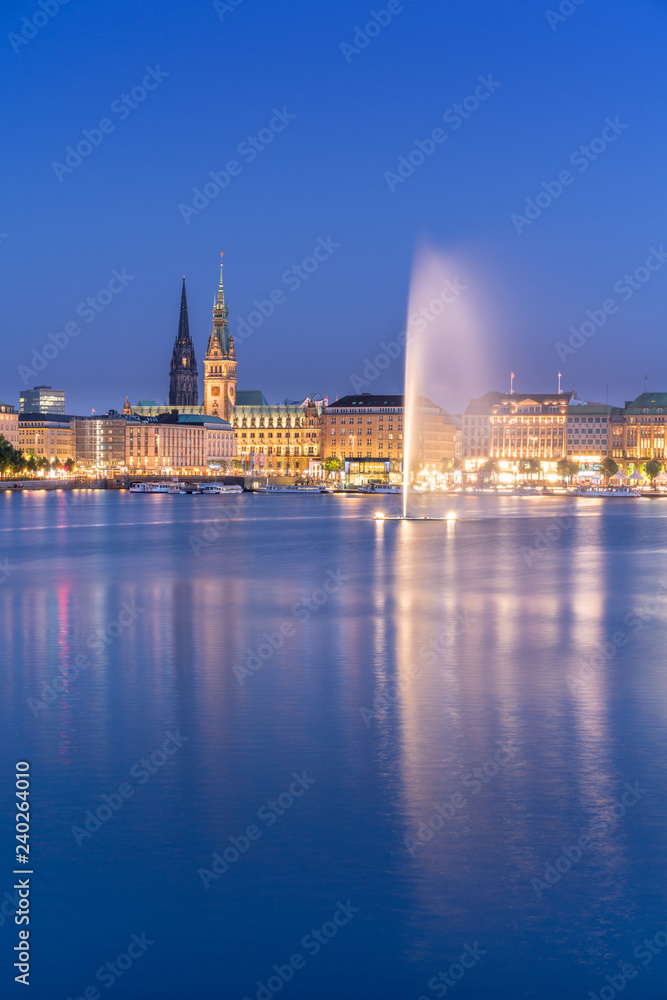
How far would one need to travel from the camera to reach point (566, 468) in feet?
546

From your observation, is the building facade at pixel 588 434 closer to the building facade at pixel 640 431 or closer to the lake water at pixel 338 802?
the building facade at pixel 640 431

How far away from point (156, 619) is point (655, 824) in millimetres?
17113

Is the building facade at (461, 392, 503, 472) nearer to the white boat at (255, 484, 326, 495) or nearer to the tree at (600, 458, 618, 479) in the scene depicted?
the tree at (600, 458, 618, 479)

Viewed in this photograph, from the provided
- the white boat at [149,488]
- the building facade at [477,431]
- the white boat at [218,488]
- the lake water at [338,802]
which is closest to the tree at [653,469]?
the building facade at [477,431]

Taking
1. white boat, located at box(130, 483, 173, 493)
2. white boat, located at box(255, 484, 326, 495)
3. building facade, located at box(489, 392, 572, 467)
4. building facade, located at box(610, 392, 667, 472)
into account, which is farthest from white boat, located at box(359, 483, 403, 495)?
building facade, located at box(610, 392, 667, 472)

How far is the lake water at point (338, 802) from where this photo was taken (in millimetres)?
8344

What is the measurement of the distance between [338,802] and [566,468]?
159 metres

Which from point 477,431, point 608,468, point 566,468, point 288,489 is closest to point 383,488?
point 288,489

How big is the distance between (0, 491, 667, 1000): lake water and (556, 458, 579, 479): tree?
142261 millimetres

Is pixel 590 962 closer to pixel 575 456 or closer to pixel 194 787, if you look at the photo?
pixel 194 787

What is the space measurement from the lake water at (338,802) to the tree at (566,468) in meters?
142

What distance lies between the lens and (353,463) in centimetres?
18775

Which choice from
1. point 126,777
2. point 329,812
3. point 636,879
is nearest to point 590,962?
point 636,879

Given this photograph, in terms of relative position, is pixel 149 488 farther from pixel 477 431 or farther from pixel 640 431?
pixel 640 431
